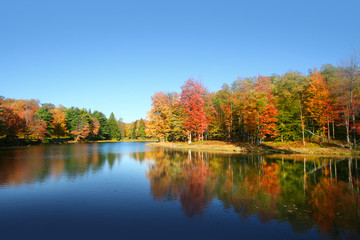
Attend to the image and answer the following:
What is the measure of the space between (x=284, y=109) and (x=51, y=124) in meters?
67.3

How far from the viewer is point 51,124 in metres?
70.0

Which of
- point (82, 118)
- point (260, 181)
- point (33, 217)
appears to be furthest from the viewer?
point (82, 118)

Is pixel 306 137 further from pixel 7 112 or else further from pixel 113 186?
pixel 7 112

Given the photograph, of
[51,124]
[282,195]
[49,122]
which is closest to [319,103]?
[282,195]

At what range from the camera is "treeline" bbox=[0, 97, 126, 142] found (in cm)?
5131

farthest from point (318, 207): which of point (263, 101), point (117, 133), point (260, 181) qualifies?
point (117, 133)

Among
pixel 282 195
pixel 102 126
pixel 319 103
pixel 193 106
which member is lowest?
pixel 282 195

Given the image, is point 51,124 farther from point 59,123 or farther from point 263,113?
point 263,113

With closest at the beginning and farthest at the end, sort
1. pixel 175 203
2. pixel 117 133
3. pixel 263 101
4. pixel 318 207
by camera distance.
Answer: pixel 318 207 < pixel 175 203 < pixel 263 101 < pixel 117 133

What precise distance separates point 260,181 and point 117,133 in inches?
4110

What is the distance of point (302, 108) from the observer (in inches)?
1464

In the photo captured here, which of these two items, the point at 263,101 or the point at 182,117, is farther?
the point at 182,117

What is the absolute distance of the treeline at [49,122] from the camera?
168ft

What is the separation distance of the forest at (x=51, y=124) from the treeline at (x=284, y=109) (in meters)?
33.9
